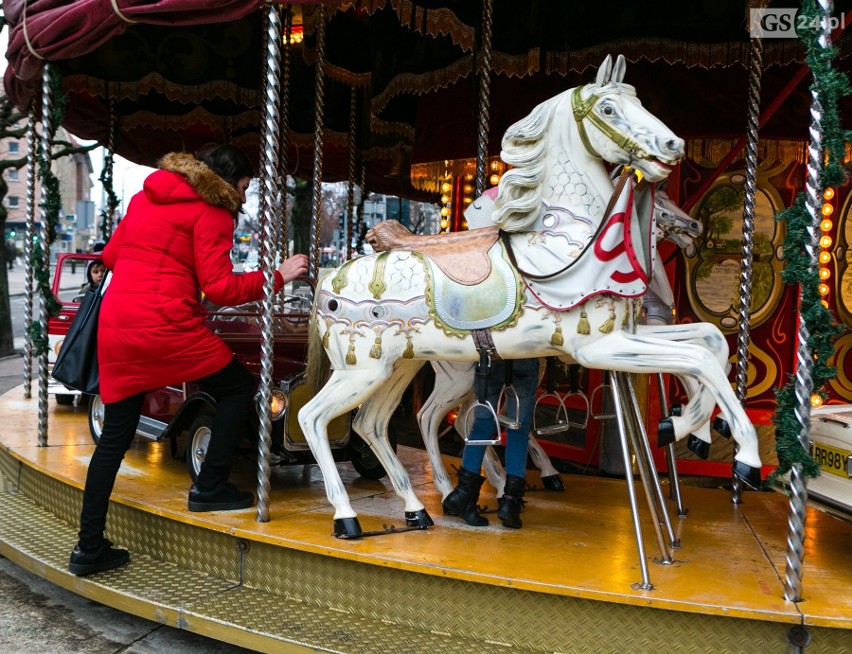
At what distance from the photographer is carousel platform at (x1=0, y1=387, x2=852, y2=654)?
3436 mm

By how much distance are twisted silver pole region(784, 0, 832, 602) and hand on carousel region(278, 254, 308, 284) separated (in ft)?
7.63

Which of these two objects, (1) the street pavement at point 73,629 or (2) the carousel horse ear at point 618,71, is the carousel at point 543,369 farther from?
(1) the street pavement at point 73,629

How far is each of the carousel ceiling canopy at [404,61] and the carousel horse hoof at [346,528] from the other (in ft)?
8.10

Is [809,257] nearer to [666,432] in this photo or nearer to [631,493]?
[666,432]

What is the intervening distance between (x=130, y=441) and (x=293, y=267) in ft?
3.84

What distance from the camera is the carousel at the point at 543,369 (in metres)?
3.55

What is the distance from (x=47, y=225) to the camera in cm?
604

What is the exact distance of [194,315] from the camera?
4.48 meters

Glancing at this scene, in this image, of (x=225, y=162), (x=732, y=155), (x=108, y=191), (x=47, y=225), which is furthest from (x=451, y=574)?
(x=108, y=191)

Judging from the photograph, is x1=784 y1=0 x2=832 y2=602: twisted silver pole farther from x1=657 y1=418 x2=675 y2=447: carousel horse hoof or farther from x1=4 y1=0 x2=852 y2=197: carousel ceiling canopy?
x1=4 y1=0 x2=852 y2=197: carousel ceiling canopy

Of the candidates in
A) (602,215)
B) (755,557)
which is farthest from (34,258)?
(755,557)

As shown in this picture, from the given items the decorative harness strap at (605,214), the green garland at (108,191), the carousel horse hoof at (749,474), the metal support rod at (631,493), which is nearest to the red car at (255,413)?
the decorative harness strap at (605,214)

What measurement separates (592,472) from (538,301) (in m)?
2.82

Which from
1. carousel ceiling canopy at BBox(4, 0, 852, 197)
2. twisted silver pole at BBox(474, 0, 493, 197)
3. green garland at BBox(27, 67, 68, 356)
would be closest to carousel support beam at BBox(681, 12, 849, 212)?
carousel ceiling canopy at BBox(4, 0, 852, 197)
